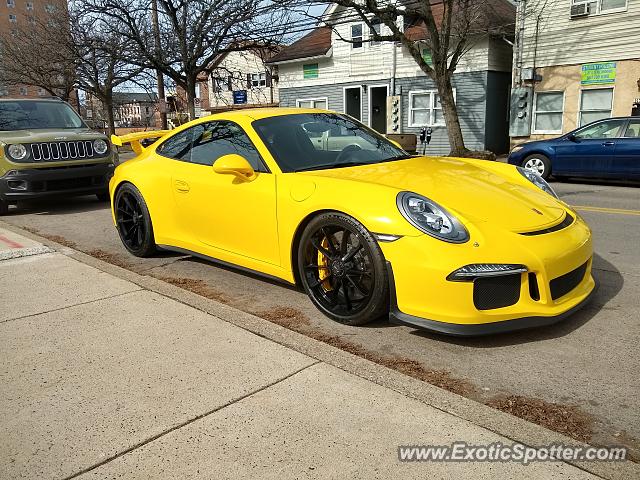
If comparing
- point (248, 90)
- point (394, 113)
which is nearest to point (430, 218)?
point (394, 113)

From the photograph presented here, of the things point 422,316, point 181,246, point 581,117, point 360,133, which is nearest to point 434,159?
point 360,133

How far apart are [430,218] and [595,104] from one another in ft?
56.4

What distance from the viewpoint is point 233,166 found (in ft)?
13.4

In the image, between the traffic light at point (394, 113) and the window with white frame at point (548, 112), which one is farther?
the traffic light at point (394, 113)

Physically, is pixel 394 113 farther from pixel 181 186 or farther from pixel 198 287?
pixel 198 287

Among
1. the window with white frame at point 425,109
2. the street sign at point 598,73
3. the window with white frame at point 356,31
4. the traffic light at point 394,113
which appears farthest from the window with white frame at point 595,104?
the window with white frame at point 356,31

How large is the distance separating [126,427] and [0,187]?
7.19 m

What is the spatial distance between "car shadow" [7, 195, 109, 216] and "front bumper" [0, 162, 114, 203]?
0.36 m

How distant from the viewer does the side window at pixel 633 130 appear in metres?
11.1

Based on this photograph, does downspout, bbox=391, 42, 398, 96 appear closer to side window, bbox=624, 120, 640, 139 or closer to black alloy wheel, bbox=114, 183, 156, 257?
side window, bbox=624, 120, 640, 139

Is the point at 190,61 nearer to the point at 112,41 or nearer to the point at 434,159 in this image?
the point at 112,41

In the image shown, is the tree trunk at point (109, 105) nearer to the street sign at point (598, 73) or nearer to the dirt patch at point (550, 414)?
the street sign at point (598, 73)

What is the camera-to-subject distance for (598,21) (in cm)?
1727

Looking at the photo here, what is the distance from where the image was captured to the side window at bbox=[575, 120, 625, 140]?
37.2ft
